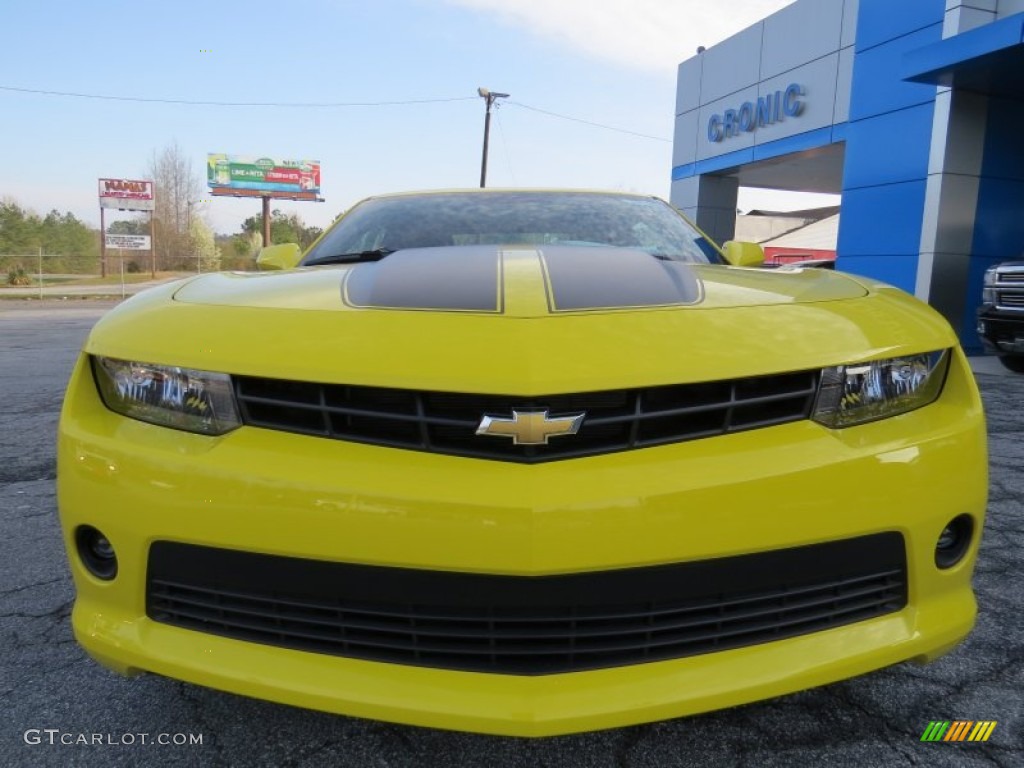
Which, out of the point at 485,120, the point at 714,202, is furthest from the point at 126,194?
the point at 714,202

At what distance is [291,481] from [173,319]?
0.52m

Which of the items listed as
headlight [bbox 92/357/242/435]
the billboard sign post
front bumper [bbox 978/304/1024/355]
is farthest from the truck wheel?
the billboard sign post

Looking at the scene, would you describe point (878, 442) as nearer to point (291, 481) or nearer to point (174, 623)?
point (291, 481)

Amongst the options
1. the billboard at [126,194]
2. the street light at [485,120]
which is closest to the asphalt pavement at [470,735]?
the street light at [485,120]

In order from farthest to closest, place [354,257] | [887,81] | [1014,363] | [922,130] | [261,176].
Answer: [261,176], [887,81], [922,130], [1014,363], [354,257]

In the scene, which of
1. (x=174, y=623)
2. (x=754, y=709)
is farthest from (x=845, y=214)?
(x=174, y=623)

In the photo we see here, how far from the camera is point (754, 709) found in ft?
5.37

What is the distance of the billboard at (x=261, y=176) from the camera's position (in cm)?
5638

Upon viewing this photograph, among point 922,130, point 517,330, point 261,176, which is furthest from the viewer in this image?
point 261,176

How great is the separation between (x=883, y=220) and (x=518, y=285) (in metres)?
10.2

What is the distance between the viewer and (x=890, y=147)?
32.6ft

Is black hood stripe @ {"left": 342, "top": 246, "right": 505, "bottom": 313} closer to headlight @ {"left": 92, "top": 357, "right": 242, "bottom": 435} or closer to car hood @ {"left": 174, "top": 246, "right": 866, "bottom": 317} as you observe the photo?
car hood @ {"left": 174, "top": 246, "right": 866, "bottom": 317}

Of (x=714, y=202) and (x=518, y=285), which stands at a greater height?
(x=714, y=202)

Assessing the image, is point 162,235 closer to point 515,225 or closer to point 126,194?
point 126,194
